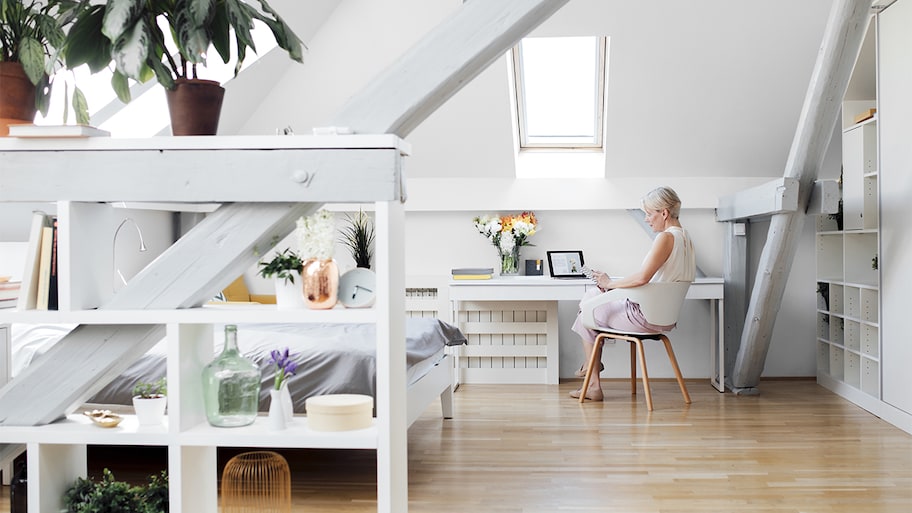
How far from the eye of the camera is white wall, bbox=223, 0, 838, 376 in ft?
16.3

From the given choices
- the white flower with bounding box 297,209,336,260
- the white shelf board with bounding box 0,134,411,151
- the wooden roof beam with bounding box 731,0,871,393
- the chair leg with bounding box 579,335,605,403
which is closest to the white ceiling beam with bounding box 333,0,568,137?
the white shelf board with bounding box 0,134,411,151

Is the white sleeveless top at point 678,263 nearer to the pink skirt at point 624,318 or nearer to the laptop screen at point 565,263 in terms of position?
the pink skirt at point 624,318

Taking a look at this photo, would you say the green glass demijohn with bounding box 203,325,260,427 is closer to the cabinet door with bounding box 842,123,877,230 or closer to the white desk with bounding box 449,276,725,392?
the white desk with bounding box 449,276,725,392

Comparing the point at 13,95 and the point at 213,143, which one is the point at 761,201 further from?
the point at 13,95

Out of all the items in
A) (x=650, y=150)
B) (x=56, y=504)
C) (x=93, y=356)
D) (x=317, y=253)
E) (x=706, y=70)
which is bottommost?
(x=56, y=504)

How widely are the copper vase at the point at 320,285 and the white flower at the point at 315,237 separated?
2cm

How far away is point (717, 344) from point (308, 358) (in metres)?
3.47

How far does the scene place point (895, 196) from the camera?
14.3 ft

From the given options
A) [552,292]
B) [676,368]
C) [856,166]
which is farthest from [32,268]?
[856,166]

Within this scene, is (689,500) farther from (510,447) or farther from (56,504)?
(56,504)

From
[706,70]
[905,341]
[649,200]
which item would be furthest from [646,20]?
[905,341]

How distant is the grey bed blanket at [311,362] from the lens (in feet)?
10.8

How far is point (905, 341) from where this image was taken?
425cm

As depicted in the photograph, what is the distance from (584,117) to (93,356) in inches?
178
